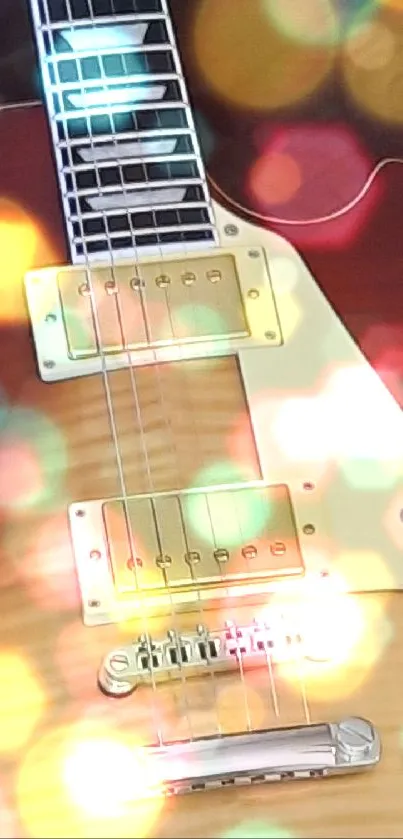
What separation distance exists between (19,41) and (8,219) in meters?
0.31

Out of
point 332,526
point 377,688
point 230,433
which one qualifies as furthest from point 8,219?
point 377,688

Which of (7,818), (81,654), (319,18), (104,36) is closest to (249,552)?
(81,654)

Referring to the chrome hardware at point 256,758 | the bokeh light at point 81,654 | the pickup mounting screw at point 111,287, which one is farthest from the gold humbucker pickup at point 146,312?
the chrome hardware at point 256,758

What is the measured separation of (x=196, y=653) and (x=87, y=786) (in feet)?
0.41

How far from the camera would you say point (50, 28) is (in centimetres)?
137

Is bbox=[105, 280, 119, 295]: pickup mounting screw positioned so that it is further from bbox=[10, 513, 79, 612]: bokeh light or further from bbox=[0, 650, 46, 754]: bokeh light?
bbox=[0, 650, 46, 754]: bokeh light

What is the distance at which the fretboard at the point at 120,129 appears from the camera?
4.12 feet

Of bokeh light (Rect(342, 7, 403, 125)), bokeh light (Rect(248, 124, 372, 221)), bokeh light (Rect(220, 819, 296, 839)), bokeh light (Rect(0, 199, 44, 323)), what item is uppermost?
bokeh light (Rect(342, 7, 403, 125))

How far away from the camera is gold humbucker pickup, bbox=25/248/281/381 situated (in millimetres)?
1181

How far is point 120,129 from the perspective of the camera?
1316mm

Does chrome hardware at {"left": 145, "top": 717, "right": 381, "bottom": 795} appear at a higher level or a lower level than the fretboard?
lower

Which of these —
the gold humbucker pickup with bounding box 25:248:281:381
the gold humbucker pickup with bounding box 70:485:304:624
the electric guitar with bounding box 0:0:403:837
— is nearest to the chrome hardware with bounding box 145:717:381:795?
the electric guitar with bounding box 0:0:403:837

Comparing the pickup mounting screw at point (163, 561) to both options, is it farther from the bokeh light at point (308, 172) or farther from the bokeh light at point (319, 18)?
the bokeh light at point (319, 18)

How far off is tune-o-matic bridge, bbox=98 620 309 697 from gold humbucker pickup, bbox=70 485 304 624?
0.10 ft
